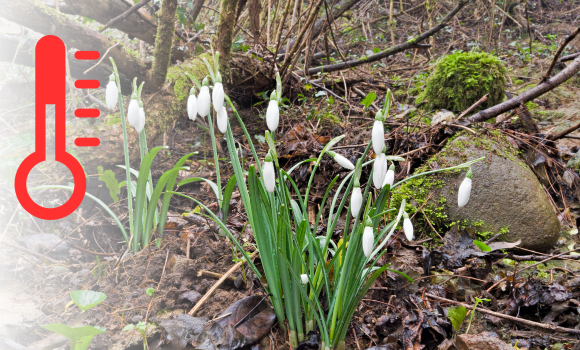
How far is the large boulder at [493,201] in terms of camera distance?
2146mm

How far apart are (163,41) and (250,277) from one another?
234cm

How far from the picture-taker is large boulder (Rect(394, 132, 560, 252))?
2146 millimetres

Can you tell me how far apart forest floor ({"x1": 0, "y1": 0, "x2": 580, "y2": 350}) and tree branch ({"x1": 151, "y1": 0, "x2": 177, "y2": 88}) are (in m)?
0.76

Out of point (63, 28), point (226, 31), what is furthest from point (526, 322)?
point (63, 28)

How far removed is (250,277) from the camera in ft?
5.72

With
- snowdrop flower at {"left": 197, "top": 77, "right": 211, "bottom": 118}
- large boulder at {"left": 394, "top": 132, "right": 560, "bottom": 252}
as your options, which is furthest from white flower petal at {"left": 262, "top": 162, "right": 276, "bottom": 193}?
large boulder at {"left": 394, "top": 132, "right": 560, "bottom": 252}

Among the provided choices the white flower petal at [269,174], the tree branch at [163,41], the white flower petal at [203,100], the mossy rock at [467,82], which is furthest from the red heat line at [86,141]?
the mossy rock at [467,82]

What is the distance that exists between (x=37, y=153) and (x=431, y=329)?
2.50 metres

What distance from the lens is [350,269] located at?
124 centimetres

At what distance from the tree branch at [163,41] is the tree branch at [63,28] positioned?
0.62 feet

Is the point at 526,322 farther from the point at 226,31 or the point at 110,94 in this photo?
the point at 226,31

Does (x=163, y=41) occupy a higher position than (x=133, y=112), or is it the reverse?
(x=163, y=41)

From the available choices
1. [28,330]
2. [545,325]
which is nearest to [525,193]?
[545,325]

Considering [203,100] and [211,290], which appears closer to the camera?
[203,100]
